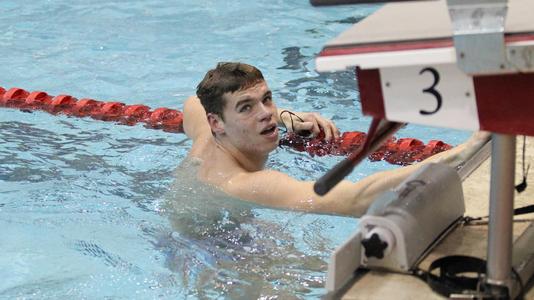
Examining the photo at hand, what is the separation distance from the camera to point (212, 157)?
3486 mm

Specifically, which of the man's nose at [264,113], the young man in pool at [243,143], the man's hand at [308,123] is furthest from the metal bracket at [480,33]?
the man's hand at [308,123]

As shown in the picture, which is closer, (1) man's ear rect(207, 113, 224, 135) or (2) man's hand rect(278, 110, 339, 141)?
(1) man's ear rect(207, 113, 224, 135)

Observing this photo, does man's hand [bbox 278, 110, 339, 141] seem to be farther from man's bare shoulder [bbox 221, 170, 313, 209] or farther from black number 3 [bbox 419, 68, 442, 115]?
black number 3 [bbox 419, 68, 442, 115]

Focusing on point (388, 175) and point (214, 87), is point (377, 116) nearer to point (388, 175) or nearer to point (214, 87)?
point (388, 175)

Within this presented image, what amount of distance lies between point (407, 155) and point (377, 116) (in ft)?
7.92

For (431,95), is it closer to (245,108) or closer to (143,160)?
(245,108)

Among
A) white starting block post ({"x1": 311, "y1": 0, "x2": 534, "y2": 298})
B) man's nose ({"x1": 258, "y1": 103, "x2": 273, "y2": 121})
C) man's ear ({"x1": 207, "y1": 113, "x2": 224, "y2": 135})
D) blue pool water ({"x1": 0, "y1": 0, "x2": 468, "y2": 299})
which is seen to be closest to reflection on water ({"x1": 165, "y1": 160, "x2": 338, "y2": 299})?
blue pool water ({"x1": 0, "y1": 0, "x2": 468, "y2": 299})

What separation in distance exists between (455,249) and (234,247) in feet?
4.25

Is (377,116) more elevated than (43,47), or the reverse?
(377,116)

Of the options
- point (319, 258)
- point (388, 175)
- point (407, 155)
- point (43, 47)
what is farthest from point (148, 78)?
point (388, 175)

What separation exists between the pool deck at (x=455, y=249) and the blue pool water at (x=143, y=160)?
2.30 ft

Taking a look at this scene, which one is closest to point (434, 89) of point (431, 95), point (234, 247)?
point (431, 95)

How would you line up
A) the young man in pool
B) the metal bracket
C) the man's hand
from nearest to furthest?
1. the metal bracket
2. the young man in pool
3. the man's hand

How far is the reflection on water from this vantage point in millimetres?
2971
